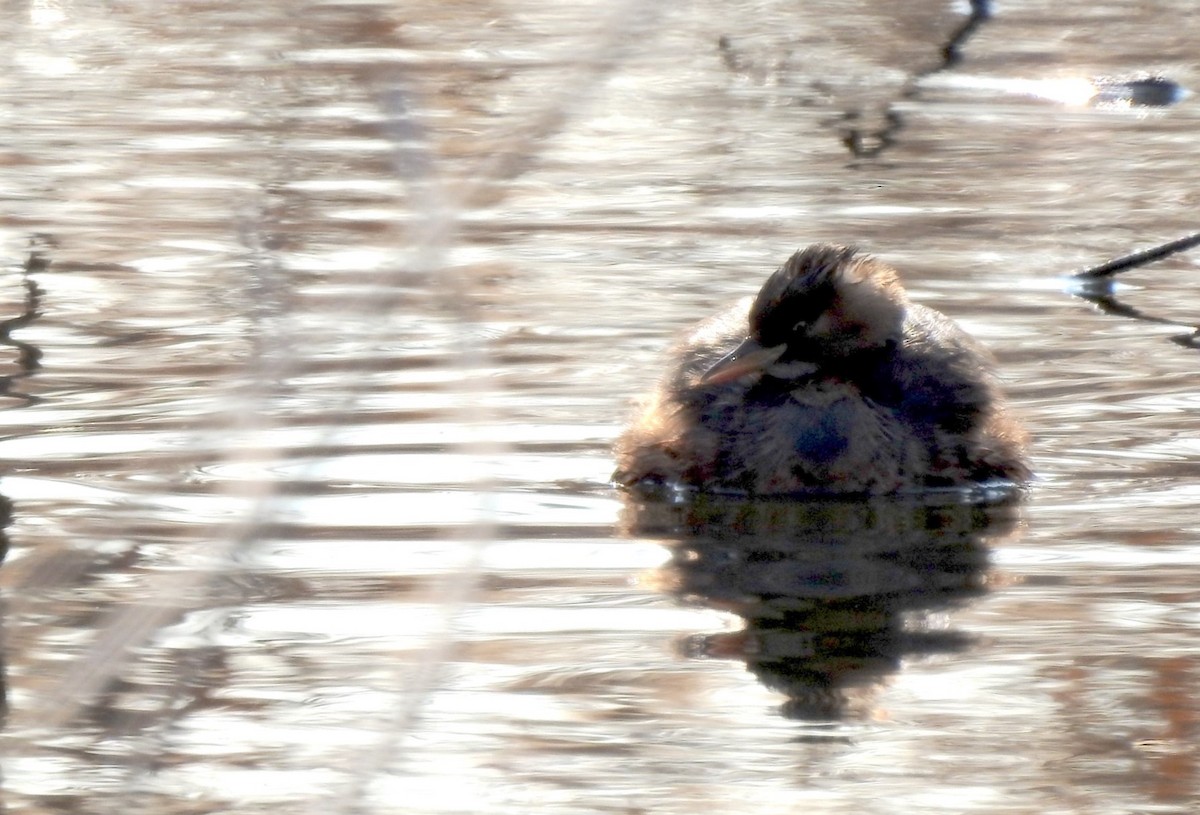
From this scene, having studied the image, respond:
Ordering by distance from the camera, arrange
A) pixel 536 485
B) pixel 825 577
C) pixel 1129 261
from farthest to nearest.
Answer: pixel 1129 261, pixel 536 485, pixel 825 577

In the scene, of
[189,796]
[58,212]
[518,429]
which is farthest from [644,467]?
[58,212]

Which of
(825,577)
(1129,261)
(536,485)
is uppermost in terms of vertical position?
(825,577)

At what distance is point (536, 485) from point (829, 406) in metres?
0.94

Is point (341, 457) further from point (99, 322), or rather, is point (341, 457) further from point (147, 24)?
point (147, 24)

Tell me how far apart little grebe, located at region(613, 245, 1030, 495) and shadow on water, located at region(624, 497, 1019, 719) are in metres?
0.12

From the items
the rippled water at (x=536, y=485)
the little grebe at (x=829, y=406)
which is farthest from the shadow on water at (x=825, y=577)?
the little grebe at (x=829, y=406)

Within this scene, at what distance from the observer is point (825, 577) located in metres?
6.28

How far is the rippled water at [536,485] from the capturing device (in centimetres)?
367

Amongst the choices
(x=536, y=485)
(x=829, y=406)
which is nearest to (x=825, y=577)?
(x=829, y=406)

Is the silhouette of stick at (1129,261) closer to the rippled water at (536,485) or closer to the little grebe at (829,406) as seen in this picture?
the rippled water at (536,485)

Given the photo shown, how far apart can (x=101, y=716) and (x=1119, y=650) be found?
235cm

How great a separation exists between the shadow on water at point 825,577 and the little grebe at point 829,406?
0.12 m

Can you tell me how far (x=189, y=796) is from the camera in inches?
180

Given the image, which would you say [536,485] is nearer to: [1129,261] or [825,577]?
[825,577]
